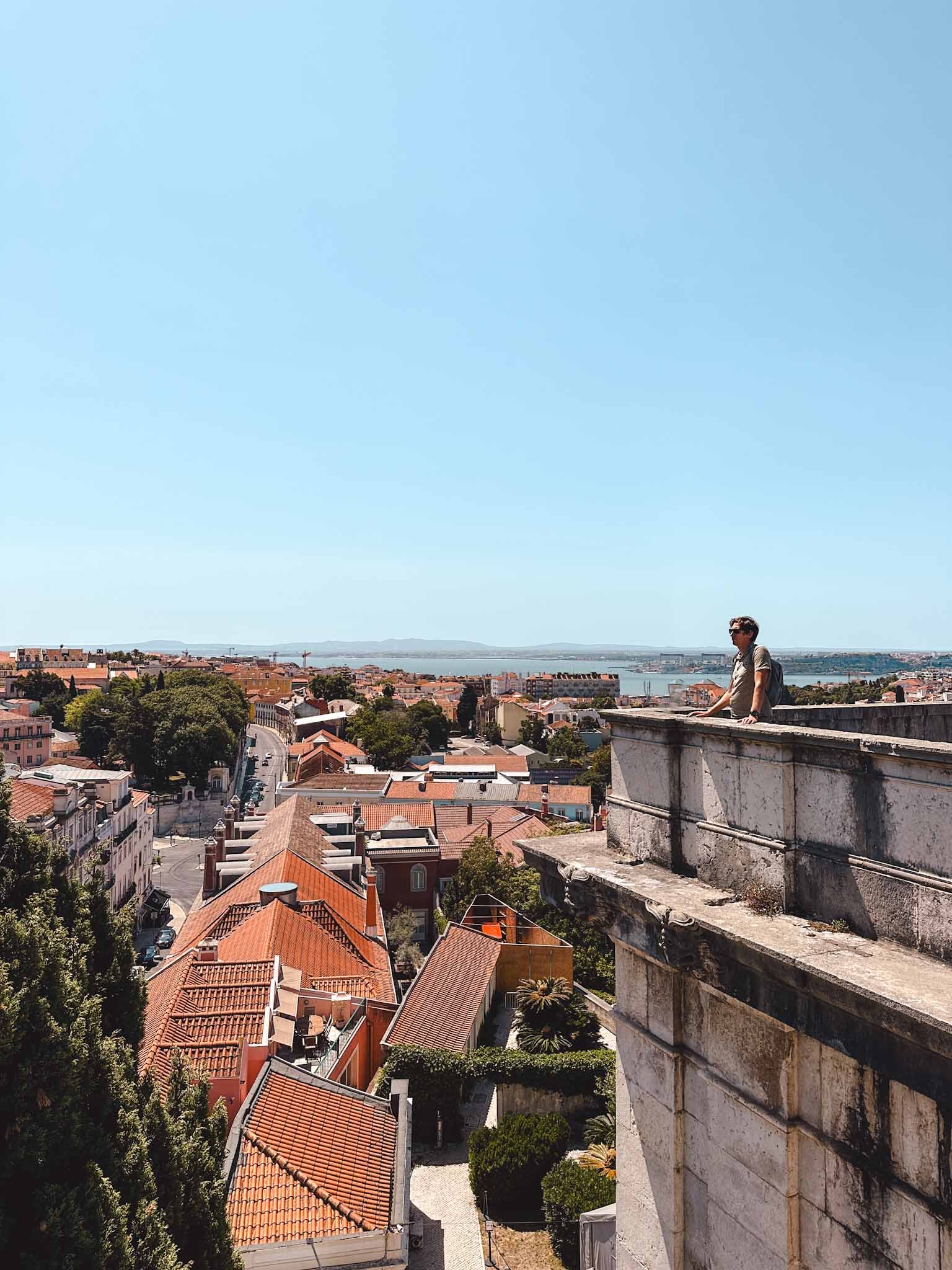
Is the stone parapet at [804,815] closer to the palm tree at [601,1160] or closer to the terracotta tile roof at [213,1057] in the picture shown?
the terracotta tile roof at [213,1057]

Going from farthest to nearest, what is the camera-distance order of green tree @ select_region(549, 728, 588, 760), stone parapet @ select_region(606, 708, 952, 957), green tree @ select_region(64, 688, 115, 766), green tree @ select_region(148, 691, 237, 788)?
green tree @ select_region(549, 728, 588, 760) → green tree @ select_region(64, 688, 115, 766) → green tree @ select_region(148, 691, 237, 788) → stone parapet @ select_region(606, 708, 952, 957)

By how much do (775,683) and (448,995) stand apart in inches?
841

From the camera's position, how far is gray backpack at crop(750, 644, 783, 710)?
18.3ft

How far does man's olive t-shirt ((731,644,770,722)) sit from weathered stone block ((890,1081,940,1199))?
97.1 inches

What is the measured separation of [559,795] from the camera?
58.4m

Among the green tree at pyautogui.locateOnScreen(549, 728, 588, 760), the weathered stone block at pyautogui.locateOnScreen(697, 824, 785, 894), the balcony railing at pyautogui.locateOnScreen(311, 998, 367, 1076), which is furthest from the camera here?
the green tree at pyautogui.locateOnScreen(549, 728, 588, 760)

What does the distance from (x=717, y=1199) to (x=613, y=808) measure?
2.31m

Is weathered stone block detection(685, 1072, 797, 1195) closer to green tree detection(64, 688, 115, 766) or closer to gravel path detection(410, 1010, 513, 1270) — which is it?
gravel path detection(410, 1010, 513, 1270)

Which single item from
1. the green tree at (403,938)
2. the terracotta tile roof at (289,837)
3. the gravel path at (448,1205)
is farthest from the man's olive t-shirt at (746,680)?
the green tree at (403,938)

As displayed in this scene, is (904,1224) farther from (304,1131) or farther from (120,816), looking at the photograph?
(120,816)

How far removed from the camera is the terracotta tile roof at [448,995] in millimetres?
21391

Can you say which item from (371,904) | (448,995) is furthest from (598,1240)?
(371,904)

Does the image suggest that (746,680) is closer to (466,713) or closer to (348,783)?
(348,783)

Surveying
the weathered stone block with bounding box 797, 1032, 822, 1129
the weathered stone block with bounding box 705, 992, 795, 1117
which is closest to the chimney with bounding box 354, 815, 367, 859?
the weathered stone block with bounding box 705, 992, 795, 1117
